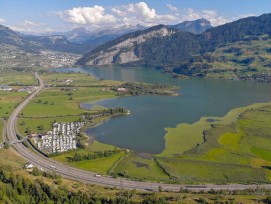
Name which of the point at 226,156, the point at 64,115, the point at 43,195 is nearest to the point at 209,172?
the point at 226,156

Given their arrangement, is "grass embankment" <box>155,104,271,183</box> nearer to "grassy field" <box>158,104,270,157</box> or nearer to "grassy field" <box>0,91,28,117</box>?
"grassy field" <box>158,104,270,157</box>

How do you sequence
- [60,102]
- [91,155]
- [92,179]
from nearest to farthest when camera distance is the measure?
[92,179] < [91,155] < [60,102]

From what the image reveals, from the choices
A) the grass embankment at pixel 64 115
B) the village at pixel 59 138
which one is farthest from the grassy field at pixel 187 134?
the village at pixel 59 138

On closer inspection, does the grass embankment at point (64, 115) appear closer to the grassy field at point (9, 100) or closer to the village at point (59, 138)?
the village at point (59, 138)

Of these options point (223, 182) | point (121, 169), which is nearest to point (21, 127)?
point (121, 169)

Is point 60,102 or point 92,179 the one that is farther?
point 60,102

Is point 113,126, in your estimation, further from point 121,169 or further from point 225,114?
point 225,114

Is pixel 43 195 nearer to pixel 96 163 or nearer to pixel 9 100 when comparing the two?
pixel 96 163
